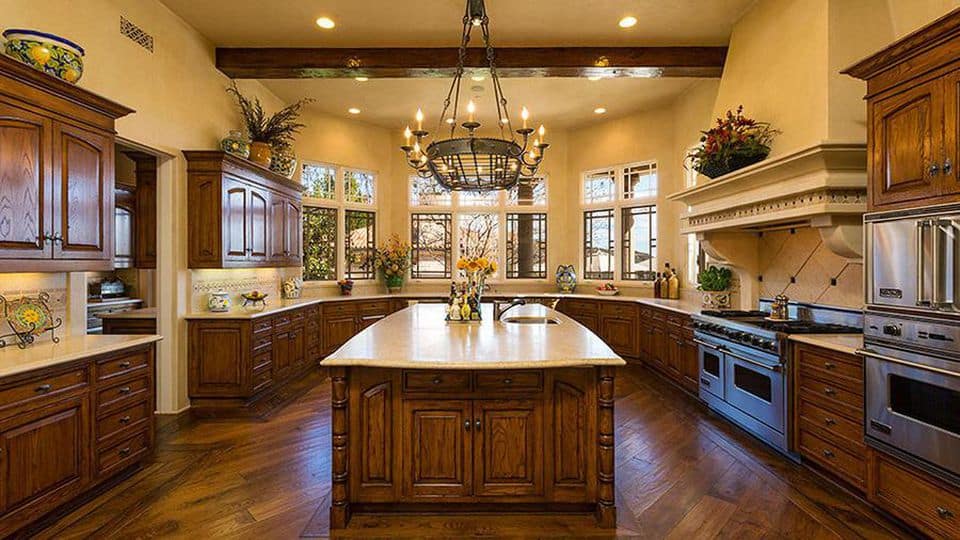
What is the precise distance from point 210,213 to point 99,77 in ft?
4.48

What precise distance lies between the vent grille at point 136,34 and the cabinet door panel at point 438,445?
3719 mm

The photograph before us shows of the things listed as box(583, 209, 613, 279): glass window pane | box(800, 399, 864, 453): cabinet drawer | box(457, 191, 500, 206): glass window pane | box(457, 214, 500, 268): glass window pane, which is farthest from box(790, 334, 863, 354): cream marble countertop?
box(457, 191, 500, 206): glass window pane

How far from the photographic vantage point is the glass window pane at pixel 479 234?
7898 millimetres

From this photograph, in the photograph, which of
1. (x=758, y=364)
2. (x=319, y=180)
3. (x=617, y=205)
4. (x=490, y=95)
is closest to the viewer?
(x=758, y=364)

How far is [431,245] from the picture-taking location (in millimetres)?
7914

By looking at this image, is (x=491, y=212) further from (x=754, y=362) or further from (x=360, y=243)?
(x=754, y=362)

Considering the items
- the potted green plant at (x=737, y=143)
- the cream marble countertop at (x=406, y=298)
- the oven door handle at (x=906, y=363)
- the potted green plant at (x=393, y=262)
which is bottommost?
the oven door handle at (x=906, y=363)

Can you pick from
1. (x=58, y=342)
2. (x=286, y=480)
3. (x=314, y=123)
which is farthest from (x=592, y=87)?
(x=58, y=342)

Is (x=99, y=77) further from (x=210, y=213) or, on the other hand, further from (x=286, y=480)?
(x=286, y=480)

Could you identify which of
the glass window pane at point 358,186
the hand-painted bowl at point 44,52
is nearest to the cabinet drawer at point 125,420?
the hand-painted bowl at point 44,52

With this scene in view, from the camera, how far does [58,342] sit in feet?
10.0

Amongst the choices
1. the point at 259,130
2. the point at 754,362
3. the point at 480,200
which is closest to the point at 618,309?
the point at 754,362

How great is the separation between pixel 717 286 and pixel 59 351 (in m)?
5.42

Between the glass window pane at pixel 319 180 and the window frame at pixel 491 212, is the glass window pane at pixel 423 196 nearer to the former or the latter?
the window frame at pixel 491 212
